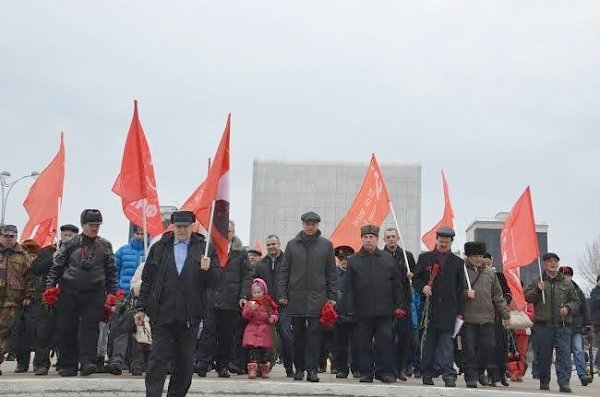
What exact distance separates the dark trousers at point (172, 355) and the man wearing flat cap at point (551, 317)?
5137mm

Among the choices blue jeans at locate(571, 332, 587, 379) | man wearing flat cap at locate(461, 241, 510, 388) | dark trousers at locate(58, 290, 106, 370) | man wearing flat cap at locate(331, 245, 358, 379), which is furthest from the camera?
blue jeans at locate(571, 332, 587, 379)

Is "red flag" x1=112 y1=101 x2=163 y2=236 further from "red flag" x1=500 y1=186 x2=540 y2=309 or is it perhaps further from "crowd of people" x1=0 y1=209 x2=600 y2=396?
"red flag" x1=500 y1=186 x2=540 y2=309

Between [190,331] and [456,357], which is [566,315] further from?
[190,331]

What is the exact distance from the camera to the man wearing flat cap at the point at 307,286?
31.9ft

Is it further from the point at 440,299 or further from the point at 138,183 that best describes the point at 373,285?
the point at 138,183

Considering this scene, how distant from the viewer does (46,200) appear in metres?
12.6

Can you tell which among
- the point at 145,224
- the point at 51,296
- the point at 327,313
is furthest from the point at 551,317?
the point at 51,296

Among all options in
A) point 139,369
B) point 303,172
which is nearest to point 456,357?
point 139,369

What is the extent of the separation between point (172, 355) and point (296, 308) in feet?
7.76

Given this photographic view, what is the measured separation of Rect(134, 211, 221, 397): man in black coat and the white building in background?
23593mm

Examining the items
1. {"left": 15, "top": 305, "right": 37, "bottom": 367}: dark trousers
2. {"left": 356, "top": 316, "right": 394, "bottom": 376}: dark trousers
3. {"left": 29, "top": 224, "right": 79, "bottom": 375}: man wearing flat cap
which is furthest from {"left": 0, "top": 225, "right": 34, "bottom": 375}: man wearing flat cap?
{"left": 356, "top": 316, "right": 394, "bottom": 376}: dark trousers

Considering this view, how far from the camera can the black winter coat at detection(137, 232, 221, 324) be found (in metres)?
7.59

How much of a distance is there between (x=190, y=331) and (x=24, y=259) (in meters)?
3.84

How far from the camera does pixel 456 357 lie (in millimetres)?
12086
